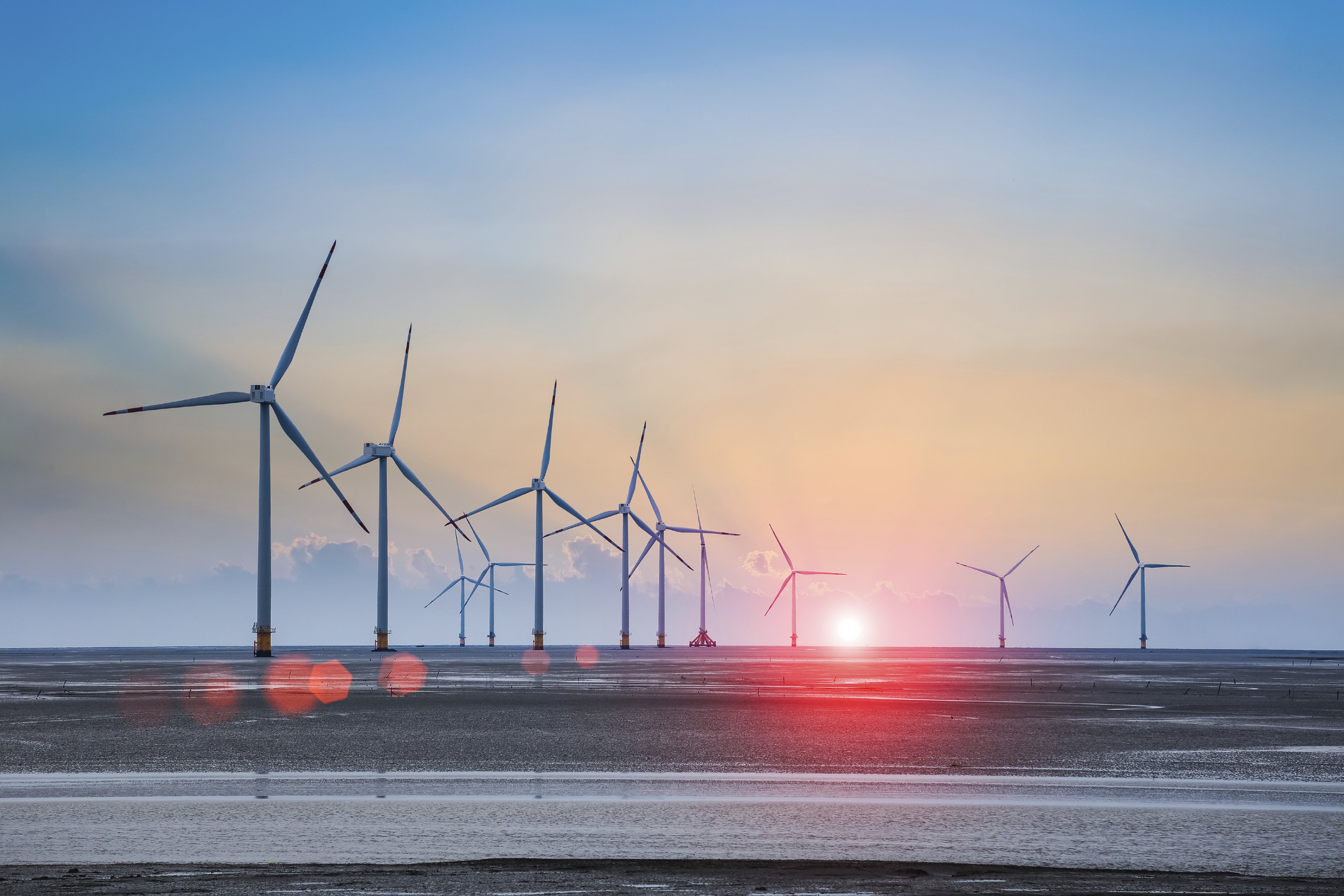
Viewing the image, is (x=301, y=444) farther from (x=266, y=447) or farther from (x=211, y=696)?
(x=211, y=696)

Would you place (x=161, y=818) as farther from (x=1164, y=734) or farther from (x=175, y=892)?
(x=1164, y=734)

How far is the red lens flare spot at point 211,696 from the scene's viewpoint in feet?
122

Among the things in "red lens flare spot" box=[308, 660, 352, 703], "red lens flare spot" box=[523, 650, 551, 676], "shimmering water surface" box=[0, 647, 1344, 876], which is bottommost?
"red lens flare spot" box=[523, 650, 551, 676]

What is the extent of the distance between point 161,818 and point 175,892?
5.25 m

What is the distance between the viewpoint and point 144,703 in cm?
4528

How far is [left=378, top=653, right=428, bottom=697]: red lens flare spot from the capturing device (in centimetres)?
5519

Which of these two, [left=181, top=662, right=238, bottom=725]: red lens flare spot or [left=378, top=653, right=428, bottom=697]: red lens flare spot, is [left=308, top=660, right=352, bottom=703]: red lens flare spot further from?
[left=181, top=662, right=238, bottom=725]: red lens flare spot

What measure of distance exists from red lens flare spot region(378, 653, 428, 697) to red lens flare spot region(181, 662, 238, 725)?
21.5ft

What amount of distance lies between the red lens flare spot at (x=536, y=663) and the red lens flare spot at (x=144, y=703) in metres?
22.9

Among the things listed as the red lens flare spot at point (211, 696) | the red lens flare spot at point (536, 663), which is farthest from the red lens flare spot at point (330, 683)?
the red lens flare spot at point (536, 663)

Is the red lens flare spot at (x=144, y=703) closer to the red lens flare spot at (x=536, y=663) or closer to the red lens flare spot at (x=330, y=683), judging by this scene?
the red lens flare spot at (x=330, y=683)

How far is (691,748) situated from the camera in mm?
27062

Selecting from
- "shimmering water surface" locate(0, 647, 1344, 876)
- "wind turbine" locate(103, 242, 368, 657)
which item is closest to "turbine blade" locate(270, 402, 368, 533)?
"wind turbine" locate(103, 242, 368, 657)

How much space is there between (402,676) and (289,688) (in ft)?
58.6
